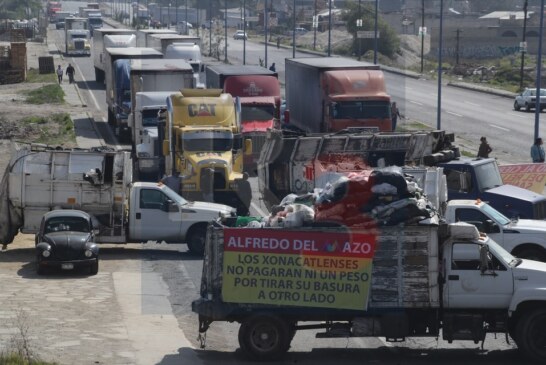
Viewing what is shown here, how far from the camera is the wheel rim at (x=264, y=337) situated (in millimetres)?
17562

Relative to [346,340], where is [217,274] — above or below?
above

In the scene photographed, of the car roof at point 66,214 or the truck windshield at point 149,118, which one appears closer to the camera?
the car roof at point 66,214

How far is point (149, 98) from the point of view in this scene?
136 ft

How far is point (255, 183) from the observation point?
127 ft

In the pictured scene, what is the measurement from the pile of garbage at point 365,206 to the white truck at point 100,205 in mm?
9386

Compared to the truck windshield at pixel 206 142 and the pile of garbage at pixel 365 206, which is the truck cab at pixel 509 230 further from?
the truck windshield at pixel 206 142

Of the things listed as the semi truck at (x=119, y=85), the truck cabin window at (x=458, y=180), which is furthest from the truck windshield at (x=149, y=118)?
the truck cabin window at (x=458, y=180)

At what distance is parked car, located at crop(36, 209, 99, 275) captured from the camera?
81.2ft

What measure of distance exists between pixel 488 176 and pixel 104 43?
49.8 meters

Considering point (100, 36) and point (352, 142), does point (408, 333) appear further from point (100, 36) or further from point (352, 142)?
point (100, 36)

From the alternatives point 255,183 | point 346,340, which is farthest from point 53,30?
point 346,340

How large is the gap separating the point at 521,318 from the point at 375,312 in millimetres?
2136

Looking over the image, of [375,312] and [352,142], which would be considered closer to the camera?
[375,312]

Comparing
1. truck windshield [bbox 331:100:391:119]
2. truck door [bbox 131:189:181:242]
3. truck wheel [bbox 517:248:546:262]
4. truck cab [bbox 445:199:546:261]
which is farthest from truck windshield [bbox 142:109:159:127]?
truck wheel [bbox 517:248:546:262]
